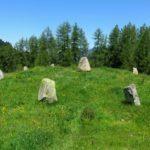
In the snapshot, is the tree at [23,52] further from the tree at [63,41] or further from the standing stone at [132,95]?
the standing stone at [132,95]

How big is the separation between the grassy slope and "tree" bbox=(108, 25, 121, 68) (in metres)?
72.8

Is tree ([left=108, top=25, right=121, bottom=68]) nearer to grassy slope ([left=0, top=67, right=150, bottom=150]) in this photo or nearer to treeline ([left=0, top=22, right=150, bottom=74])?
treeline ([left=0, top=22, right=150, bottom=74])

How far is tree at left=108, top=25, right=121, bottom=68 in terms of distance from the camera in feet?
372

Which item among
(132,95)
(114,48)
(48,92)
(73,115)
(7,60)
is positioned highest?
(7,60)

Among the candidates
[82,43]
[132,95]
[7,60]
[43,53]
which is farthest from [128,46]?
[132,95]

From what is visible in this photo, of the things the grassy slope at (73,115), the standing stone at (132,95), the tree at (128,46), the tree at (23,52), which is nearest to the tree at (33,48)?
the tree at (23,52)

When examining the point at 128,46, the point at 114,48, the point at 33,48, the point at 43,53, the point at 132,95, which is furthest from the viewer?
the point at 33,48

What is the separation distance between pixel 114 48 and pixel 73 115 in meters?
90.6

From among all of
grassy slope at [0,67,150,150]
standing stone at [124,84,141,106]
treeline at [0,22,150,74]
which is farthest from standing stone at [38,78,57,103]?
treeline at [0,22,150,74]

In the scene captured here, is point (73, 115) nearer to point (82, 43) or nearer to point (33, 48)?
point (82, 43)

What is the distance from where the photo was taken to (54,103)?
29.5m

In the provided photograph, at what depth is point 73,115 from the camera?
25.8 metres

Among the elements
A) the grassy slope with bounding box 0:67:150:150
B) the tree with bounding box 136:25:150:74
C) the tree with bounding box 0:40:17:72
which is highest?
the tree with bounding box 0:40:17:72

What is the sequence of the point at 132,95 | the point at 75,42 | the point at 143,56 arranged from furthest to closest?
1. the point at 75,42
2. the point at 143,56
3. the point at 132,95
